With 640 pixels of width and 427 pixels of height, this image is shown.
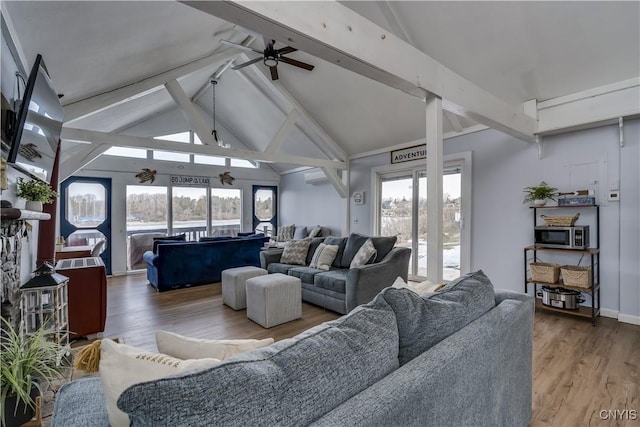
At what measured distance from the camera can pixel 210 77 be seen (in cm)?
602

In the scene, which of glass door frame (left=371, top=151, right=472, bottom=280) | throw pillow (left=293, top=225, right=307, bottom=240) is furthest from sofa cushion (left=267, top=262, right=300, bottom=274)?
throw pillow (left=293, top=225, right=307, bottom=240)

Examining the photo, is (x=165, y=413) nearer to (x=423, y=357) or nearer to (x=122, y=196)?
(x=423, y=357)

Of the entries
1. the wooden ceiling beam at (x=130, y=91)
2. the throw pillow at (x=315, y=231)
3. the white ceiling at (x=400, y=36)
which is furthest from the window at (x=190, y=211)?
the wooden ceiling beam at (x=130, y=91)

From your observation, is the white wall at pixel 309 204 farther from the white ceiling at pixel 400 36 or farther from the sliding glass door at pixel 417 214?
the white ceiling at pixel 400 36

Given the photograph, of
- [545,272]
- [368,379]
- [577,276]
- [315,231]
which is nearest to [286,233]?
[315,231]

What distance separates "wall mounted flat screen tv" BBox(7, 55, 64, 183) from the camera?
1.60 metres

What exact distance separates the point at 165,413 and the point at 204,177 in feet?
24.0

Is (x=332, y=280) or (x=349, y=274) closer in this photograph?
(x=349, y=274)

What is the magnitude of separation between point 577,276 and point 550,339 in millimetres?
864

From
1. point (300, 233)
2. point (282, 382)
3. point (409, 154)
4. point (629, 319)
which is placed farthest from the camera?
point (300, 233)

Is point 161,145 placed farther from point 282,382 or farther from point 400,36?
point 282,382

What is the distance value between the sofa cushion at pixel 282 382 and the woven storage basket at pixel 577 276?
10.8ft

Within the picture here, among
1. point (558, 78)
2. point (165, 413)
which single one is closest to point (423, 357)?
point (165, 413)

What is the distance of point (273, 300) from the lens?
3217 millimetres
